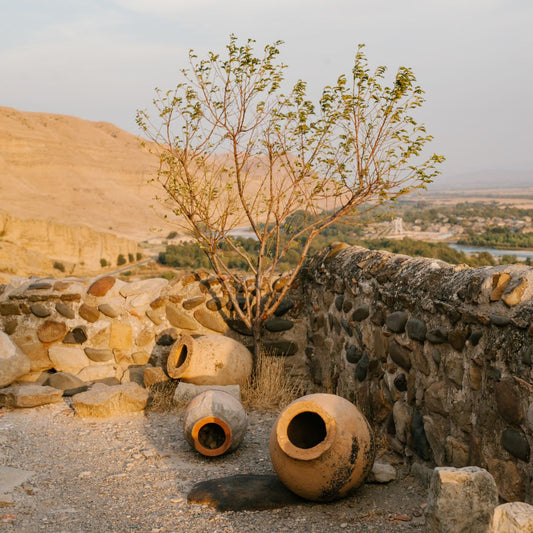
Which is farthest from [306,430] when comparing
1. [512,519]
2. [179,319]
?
[179,319]

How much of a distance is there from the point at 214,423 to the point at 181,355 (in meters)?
1.24

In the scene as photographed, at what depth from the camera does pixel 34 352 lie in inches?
242

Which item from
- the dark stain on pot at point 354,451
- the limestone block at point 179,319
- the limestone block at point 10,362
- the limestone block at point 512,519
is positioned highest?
the limestone block at point 512,519

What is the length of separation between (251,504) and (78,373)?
336cm

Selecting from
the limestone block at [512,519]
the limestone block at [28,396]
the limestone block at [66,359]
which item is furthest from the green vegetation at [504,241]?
the limestone block at [512,519]

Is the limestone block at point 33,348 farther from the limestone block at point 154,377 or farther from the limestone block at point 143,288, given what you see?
the limestone block at point 154,377

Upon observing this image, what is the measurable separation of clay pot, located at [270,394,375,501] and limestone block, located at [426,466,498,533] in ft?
2.68

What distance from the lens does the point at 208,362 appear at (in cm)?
527

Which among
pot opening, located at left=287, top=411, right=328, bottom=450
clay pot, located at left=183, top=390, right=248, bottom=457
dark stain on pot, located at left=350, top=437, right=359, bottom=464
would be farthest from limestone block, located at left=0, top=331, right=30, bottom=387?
dark stain on pot, located at left=350, top=437, right=359, bottom=464

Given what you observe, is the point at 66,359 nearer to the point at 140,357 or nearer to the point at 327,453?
the point at 140,357

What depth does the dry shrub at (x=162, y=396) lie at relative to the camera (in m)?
5.19

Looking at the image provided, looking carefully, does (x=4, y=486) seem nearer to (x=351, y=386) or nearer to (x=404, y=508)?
(x=404, y=508)

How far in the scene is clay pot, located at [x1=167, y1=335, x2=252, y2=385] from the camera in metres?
5.18

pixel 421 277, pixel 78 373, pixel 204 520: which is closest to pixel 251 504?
pixel 204 520
